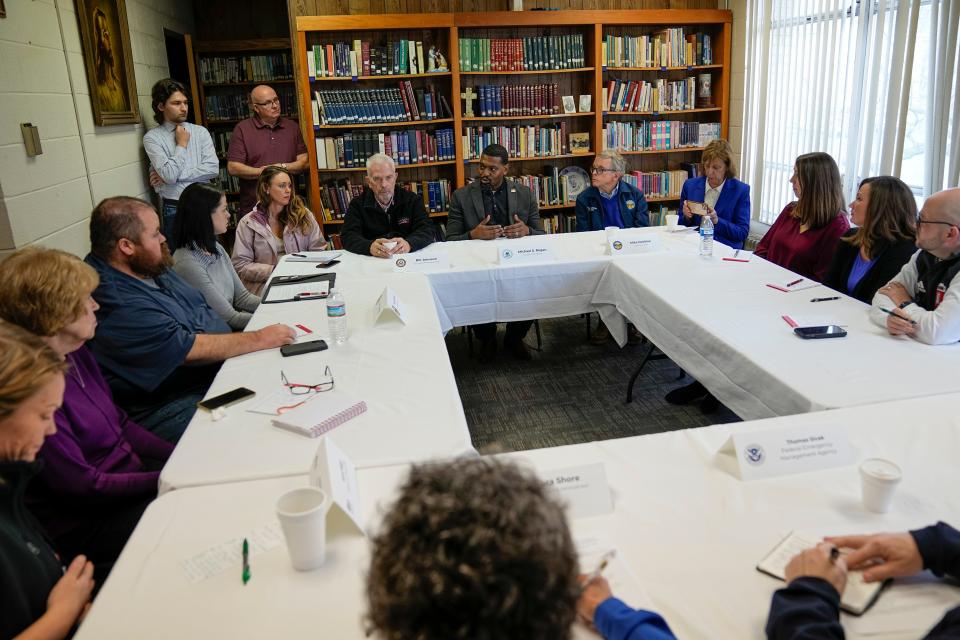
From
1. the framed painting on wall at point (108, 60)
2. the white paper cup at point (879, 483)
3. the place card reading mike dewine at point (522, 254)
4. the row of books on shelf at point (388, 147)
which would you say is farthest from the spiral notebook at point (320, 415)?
the row of books on shelf at point (388, 147)

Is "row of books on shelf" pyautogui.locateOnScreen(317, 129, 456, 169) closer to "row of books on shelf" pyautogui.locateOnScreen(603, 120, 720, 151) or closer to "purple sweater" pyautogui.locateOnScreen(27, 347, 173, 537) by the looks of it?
"row of books on shelf" pyautogui.locateOnScreen(603, 120, 720, 151)

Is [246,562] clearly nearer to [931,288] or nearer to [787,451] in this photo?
[787,451]

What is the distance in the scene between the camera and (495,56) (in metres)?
5.28

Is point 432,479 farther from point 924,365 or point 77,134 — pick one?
point 77,134

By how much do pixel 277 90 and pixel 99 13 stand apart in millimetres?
2060

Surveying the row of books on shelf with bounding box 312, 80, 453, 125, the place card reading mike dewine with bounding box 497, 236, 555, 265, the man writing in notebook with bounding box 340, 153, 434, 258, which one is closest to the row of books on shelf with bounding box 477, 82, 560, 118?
the row of books on shelf with bounding box 312, 80, 453, 125

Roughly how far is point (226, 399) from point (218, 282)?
1.33 metres

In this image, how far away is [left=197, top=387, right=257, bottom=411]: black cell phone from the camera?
183 centimetres

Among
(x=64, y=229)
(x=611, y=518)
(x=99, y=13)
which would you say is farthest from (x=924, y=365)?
(x=99, y=13)

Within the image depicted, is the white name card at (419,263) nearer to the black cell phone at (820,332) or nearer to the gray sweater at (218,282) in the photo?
the gray sweater at (218,282)

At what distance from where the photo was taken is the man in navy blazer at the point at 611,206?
4504 millimetres

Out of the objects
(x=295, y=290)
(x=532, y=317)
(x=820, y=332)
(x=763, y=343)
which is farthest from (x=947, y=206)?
(x=295, y=290)

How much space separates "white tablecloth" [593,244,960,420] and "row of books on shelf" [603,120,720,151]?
8.27ft

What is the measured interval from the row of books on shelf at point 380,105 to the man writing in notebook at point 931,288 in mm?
3746
